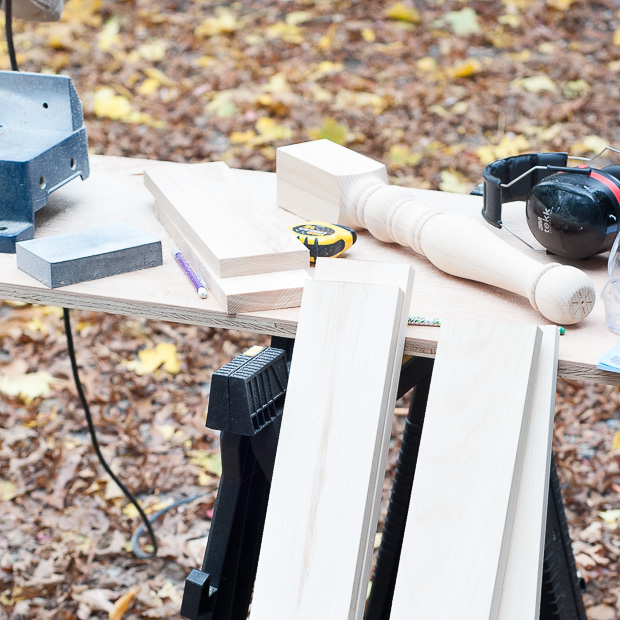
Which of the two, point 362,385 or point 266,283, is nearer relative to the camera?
point 362,385

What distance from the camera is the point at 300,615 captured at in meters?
1.08

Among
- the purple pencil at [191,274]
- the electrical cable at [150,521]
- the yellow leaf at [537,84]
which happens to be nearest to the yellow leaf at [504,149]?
the yellow leaf at [537,84]

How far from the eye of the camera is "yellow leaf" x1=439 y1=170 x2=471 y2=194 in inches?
143

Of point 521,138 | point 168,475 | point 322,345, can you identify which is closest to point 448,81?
point 521,138

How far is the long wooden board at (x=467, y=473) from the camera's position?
106 cm

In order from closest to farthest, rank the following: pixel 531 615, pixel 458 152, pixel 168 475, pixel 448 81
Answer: pixel 531 615, pixel 168 475, pixel 458 152, pixel 448 81

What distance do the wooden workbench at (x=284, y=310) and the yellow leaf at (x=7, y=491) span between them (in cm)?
123

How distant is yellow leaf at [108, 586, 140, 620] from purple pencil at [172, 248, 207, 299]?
1.15 m

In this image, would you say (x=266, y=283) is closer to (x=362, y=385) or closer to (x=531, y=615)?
(x=362, y=385)

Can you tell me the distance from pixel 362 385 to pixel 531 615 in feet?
1.16

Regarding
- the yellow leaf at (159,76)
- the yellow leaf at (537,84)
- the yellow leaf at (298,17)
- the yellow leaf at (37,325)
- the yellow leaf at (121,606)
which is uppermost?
the yellow leaf at (298,17)

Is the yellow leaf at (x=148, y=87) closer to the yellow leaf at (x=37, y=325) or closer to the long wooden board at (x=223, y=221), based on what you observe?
the yellow leaf at (x=37, y=325)

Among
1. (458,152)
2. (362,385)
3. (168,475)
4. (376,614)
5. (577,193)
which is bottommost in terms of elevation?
(168,475)

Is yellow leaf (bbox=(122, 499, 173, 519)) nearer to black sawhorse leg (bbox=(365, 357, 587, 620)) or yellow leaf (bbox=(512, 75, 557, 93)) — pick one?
black sawhorse leg (bbox=(365, 357, 587, 620))
